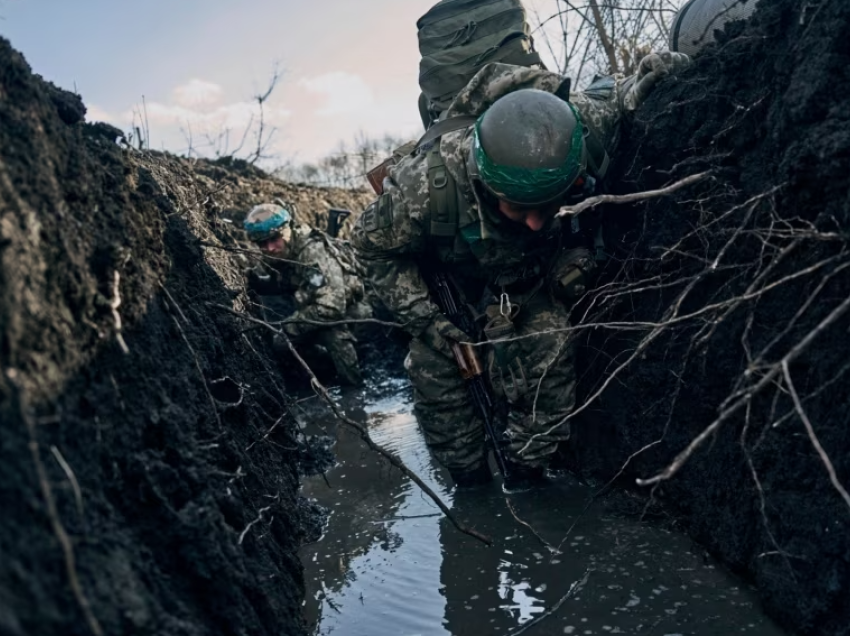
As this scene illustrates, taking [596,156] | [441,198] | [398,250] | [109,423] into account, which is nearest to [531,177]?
[596,156]

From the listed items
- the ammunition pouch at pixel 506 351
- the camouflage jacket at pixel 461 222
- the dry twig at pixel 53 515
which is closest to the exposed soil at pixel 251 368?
the dry twig at pixel 53 515

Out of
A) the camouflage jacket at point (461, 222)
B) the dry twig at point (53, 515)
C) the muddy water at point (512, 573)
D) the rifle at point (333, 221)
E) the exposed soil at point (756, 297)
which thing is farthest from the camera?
the rifle at point (333, 221)

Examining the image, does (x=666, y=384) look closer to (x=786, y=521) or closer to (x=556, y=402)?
(x=556, y=402)

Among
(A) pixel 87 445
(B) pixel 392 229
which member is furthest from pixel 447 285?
(A) pixel 87 445

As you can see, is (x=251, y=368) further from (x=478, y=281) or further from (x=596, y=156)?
(x=596, y=156)

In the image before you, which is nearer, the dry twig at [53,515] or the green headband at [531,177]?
the dry twig at [53,515]

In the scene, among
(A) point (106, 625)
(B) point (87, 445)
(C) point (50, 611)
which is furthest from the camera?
(B) point (87, 445)

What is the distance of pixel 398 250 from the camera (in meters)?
4.05

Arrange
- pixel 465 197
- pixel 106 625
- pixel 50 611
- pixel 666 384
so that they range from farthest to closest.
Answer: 1. pixel 465 197
2. pixel 666 384
3. pixel 106 625
4. pixel 50 611

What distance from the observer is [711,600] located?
2.71 meters

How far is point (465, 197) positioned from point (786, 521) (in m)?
2.04

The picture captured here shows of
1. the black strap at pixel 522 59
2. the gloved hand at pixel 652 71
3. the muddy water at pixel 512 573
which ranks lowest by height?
the muddy water at pixel 512 573

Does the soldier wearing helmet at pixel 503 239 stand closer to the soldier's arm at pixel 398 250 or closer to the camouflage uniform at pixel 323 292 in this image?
the soldier's arm at pixel 398 250

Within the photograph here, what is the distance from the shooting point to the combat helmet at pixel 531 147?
329cm
